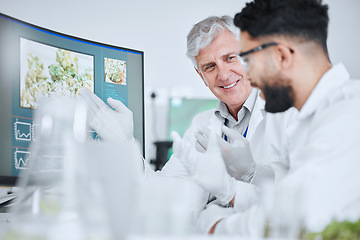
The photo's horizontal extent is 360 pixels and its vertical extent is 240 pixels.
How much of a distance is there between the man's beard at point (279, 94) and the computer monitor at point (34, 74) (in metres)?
0.75

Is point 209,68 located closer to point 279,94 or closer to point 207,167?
point 279,94

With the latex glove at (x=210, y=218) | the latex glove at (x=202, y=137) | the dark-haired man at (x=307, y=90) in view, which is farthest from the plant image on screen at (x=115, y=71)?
the latex glove at (x=210, y=218)

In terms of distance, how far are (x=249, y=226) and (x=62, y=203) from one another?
0.43 meters

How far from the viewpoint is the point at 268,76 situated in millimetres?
1276

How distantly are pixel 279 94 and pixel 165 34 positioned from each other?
362cm

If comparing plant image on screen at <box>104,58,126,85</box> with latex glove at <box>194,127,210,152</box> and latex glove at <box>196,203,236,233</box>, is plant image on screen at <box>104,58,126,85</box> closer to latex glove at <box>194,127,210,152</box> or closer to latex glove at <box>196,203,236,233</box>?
latex glove at <box>194,127,210,152</box>

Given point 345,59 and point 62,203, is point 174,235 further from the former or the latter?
point 345,59

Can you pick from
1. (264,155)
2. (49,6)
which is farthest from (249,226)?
(49,6)

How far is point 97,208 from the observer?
2.42 feet

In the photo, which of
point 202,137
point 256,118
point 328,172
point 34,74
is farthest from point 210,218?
point 256,118

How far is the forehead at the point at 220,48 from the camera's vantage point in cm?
207

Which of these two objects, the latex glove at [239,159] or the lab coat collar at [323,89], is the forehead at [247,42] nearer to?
the lab coat collar at [323,89]

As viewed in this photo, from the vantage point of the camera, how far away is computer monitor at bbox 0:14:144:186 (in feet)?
4.43

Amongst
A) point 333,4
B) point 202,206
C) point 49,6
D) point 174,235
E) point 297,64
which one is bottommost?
point 202,206
